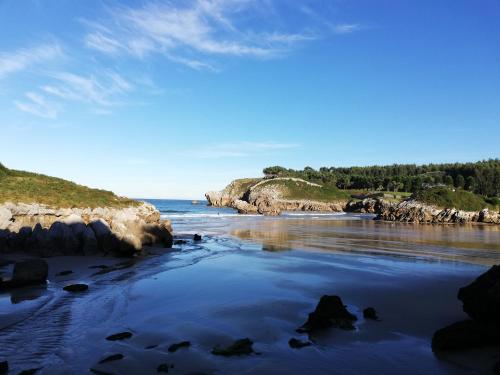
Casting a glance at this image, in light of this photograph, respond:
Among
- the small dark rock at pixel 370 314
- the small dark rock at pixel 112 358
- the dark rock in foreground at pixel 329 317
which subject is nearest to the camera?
the small dark rock at pixel 112 358

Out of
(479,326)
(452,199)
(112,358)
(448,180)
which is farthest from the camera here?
(448,180)

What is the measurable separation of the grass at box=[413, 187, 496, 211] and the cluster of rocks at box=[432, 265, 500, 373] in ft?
255

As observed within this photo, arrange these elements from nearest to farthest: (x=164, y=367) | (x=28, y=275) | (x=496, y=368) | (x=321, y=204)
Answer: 1. (x=496, y=368)
2. (x=164, y=367)
3. (x=28, y=275)
4. (x=321, y=204)

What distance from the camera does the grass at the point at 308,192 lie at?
158 m

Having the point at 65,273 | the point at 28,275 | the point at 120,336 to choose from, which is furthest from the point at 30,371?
the point at 65,273

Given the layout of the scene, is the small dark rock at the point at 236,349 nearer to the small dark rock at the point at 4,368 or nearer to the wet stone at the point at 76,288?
the small dark rock at the point at 4,368

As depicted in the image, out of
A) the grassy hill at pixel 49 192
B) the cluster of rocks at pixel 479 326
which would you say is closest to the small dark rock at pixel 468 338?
the cluster of rocks at pixel 479 326

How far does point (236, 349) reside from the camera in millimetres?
9383

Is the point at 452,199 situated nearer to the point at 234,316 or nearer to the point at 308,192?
the point at 234,316

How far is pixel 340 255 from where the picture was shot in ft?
91.3

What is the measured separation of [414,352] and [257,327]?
14.0 ft

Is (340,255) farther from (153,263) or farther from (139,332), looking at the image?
(139,332)

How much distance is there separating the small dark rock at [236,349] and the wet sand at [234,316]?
24 cm

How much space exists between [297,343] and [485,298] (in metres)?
4.87
